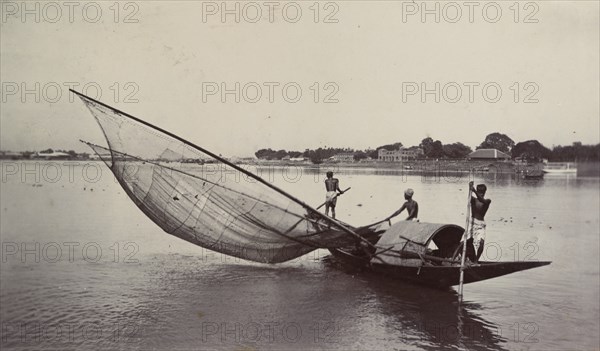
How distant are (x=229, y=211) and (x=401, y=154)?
5517 centimetres

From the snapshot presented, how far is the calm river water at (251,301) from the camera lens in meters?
6.50

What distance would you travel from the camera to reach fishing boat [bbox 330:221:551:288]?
7.53 meters

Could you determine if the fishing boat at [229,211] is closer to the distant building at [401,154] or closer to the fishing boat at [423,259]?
the fishing boat at [423,259]

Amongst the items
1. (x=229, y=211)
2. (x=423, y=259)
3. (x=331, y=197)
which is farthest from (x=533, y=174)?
(x=229, y=211)

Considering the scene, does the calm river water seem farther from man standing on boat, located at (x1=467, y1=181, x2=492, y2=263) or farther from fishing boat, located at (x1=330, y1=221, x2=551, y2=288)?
man standing on boat, located at (x1=467, y1=181, x2=492, y2=263)

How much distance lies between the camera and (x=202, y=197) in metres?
8.16

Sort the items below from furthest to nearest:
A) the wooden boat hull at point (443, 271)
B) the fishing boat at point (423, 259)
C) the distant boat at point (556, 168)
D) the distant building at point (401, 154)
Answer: the distant building at point (401, 154)
the distant boat at point (556, 168)
the fishing boat at point (423, 259)
the wooden boat hull at point (443, 271)

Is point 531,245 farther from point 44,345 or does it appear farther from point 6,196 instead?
point 6,196

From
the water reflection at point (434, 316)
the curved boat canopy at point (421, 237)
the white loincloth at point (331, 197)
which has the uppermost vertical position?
the white loincloth at point (331, 197)

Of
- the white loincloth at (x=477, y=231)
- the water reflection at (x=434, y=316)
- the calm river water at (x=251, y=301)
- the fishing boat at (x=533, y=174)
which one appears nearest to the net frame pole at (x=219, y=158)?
the water reflection at (x=434, y=316)

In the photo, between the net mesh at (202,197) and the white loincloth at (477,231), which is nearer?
the net mesh at (202,197)

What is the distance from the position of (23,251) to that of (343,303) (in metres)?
7.05

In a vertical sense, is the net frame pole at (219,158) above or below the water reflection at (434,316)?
above

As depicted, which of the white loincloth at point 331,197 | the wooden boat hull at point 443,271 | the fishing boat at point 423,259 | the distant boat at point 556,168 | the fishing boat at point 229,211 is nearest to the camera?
the wooden boat hull at point 443,271
